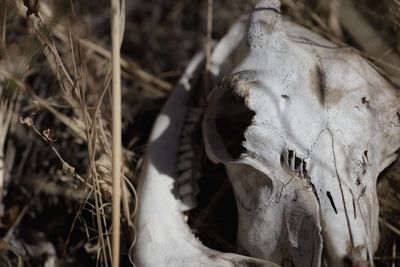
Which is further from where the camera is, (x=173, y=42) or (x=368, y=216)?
(x=173, y=42)

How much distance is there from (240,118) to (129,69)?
58 cm

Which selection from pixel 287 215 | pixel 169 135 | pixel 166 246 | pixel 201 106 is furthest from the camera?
pixel 201 106

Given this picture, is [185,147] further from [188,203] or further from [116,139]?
[116,139]

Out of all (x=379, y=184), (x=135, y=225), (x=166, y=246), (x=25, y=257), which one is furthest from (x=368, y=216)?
(x=25, y=257)

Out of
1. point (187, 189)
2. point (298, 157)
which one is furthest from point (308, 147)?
point (187, 189)

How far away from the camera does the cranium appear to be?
4.51ft

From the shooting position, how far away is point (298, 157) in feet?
4.67

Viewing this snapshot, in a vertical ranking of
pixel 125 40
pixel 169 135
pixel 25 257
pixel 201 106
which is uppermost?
pixel 125 40

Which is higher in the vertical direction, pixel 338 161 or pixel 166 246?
pixel 338 161

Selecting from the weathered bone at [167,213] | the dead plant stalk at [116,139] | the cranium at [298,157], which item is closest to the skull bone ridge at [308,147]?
the cranium at [298,157]

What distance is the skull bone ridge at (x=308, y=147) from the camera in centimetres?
137

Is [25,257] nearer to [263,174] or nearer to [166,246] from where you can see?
[166,246]

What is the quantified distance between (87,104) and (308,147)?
103 centimetres

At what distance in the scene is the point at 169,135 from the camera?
6.19ft
